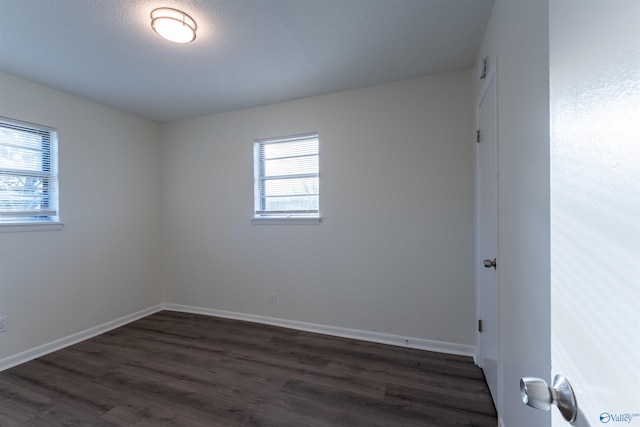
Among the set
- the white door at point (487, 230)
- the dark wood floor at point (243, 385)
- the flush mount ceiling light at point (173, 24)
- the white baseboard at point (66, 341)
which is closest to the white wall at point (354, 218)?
the white door at point (487, 230)

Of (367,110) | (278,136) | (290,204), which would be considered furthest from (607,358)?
(278,136)

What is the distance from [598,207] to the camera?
0.41 meters

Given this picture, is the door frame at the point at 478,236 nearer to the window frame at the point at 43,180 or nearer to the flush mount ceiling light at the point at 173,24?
the flush mount ceiling light at the point at 173,24

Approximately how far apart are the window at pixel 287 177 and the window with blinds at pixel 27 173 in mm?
2014

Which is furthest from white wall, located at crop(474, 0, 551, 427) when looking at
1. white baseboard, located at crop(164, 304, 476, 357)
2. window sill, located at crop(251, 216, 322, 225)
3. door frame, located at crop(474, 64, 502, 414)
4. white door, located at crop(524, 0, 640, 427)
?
window sill, located at crop(251, 216, 322, 225)

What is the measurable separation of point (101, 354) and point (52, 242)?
1.21 m

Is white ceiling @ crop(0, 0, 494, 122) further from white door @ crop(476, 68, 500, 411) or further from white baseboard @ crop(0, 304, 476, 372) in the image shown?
white baseboard @ crop(0, 304, 476, 372)

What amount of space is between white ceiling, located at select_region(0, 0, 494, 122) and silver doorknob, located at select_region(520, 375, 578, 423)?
2.01m

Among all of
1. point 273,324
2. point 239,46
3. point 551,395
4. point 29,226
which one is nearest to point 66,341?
point 29,226

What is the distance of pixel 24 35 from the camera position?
6.43ft

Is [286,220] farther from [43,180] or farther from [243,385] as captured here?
[43,180]

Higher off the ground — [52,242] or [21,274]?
[52,242]

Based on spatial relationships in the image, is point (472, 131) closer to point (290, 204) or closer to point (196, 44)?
point (290, 204)

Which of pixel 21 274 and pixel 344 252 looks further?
pixel 344 252
